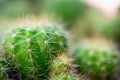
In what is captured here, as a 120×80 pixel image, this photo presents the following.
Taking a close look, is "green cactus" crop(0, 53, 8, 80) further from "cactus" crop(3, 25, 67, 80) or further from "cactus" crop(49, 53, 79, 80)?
"cactus" crop(49, 53, 79, 80)

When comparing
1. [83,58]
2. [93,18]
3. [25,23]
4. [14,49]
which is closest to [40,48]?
[14,49]

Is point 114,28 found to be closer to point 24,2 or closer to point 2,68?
point 24,2

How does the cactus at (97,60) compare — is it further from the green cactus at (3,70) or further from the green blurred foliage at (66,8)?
the green blurred foliage at (66,8)

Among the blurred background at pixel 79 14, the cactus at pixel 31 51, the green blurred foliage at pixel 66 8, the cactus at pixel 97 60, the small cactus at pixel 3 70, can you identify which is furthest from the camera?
the green blurred foliage at pixel 66 8

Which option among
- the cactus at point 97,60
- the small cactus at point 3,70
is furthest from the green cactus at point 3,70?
the cactus at point 97,60

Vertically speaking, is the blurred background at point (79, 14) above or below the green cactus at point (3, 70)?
above

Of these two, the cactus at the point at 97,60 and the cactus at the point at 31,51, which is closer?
the cactus at the point at 31,51

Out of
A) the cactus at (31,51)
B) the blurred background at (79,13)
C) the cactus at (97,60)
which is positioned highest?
the blurred background at (79,13)
